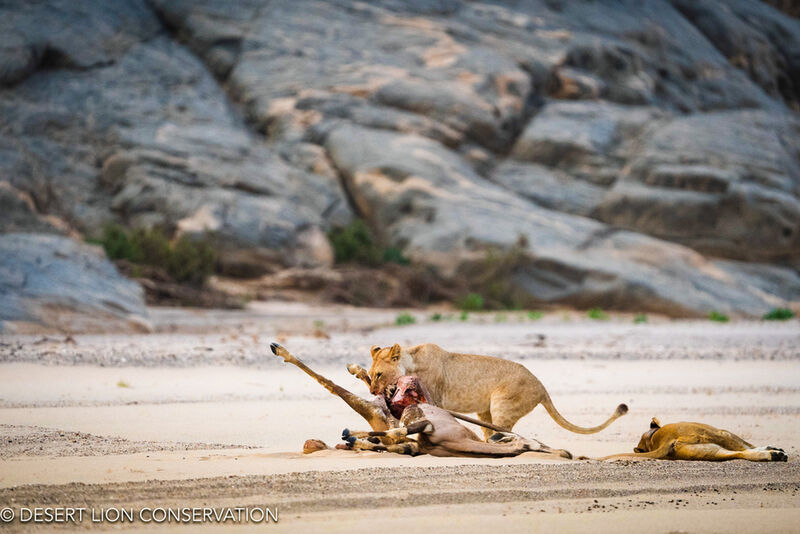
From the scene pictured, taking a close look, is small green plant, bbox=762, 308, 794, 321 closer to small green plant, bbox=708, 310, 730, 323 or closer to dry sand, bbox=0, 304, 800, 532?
small green plant, bbox=708, 310, 730, 323

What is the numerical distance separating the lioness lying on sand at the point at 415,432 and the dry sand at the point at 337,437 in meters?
0.13

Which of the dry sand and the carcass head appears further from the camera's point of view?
the carcass head

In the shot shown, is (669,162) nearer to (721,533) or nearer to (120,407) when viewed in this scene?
(120,407)

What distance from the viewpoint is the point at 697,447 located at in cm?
498

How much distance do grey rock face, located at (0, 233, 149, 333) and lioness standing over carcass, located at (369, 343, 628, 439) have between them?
7.41 m

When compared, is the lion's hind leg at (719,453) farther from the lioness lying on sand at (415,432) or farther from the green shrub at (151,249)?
the green shrub at (151,249)

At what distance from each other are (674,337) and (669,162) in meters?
13.2

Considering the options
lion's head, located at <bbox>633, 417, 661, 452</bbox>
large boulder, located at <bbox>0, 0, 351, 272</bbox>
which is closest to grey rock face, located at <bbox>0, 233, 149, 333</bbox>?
large boulder, located at <bbox>0, 0, 351, 272</bbox>

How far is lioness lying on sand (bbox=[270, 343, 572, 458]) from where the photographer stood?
484cm

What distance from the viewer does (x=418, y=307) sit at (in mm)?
20172

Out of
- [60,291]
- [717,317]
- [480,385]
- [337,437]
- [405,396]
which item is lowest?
[717,317]

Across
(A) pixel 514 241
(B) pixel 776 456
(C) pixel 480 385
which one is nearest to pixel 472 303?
(A) pixel 514 241

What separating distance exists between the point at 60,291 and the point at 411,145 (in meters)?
13.5

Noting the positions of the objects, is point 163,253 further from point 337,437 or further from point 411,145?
point 337,437
